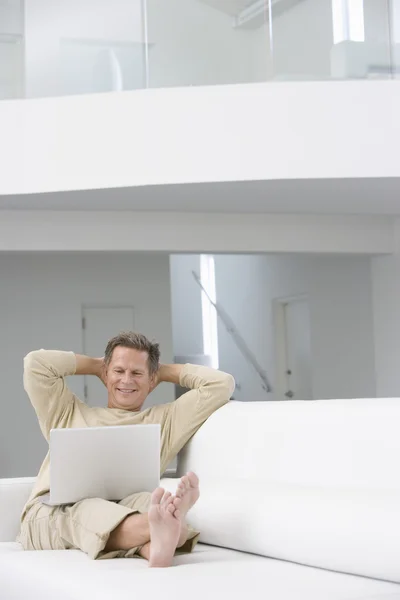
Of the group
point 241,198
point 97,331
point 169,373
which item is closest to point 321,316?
point 97,331

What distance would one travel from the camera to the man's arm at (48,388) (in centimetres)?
370

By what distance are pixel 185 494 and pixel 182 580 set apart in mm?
358

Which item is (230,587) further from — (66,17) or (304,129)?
(66,17)

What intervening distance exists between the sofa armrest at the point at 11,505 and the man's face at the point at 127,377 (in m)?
0.46

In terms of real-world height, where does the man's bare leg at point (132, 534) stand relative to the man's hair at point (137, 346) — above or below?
below

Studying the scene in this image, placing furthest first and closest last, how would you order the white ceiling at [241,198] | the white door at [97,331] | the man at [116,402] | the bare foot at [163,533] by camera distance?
1. the white door at [97,331]
2. the white ceiling at [241,198]
3. the man at [116,402]
4. the bare foot at [163,533]

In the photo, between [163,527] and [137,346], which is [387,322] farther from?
Result: [163,527]

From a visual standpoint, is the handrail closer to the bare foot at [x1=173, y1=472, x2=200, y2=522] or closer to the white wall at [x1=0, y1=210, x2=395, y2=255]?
the white wall at [x1=0, y1=210, x2=395, y2=255]

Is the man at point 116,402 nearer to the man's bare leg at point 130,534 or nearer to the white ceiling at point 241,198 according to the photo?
the man's bare leg at point 130,534

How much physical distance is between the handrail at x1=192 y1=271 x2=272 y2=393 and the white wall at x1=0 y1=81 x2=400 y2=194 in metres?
6.09

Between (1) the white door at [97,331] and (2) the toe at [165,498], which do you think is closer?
(2) the toe at [165,498]

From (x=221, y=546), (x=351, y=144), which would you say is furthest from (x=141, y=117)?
(x=221, y=546)

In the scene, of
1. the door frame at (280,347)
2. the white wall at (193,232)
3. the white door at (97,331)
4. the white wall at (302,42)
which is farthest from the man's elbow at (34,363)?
the door frame at (280,347)

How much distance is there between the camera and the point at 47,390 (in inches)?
146
